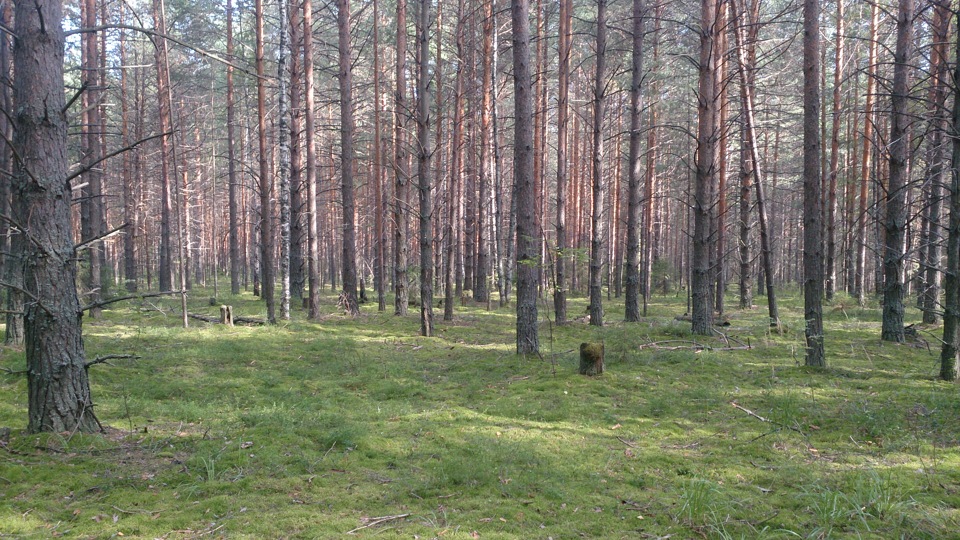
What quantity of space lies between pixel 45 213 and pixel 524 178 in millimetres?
6749

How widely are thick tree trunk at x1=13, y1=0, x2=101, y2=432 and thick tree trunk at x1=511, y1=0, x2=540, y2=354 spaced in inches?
246

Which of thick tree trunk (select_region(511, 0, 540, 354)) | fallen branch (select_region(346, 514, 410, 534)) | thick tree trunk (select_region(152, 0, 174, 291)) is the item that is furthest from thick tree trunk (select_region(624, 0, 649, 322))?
thick tree trunk (select_region(152, 0, 174, 291))

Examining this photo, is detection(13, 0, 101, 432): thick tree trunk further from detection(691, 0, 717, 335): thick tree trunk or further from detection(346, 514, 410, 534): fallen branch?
detection(691, 0, 717, 335): thick tree trunk

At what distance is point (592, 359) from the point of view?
8.63 metres

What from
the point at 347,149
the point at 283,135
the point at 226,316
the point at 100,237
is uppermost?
the point at 347,149

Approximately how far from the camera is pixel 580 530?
4.09 metres

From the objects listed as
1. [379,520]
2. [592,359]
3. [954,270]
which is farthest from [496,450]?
[954,270]

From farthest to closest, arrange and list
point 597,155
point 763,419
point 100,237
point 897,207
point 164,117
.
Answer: point 164,117 → point 597,155 → point 897,207 → point 763,419 → point 100,237

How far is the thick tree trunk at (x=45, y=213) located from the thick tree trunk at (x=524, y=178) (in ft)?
20.5

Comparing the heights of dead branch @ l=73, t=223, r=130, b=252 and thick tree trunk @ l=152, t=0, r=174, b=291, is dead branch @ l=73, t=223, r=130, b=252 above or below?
below

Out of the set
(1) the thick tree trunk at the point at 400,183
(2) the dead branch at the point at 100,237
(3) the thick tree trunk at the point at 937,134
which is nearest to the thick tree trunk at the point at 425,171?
(1) the thick tree trunk at the point at 400,183

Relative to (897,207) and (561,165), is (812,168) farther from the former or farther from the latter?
(561,165)

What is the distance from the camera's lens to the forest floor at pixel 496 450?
414cm

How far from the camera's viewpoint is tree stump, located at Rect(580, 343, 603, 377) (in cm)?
862
